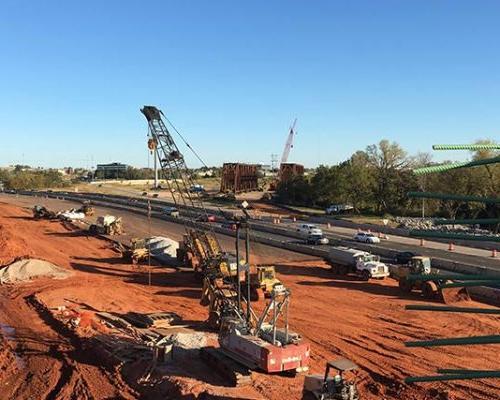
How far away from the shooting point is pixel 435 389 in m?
21.6

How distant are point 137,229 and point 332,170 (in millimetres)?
46770

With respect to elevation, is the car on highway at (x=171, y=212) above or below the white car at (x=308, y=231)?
above

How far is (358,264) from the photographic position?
44375 mm

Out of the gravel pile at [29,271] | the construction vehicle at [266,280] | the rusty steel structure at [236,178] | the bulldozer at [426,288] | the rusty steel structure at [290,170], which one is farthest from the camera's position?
the rusty steel structure at [236,178]

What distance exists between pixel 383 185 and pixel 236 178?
2098 inches

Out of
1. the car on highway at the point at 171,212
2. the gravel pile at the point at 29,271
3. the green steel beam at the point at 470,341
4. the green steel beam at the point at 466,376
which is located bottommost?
the gravel pile at the point at 29,271

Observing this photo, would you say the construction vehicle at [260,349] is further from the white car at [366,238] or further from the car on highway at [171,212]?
the car on highway at [171,212]

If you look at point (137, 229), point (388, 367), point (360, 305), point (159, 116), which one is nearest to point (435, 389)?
point (388, 367)

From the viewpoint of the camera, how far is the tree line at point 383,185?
8206 centimetres

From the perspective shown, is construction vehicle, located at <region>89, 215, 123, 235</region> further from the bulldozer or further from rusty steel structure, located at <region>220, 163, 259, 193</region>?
rusty steel structure, located at <region>220, 163, 259, 193</region>

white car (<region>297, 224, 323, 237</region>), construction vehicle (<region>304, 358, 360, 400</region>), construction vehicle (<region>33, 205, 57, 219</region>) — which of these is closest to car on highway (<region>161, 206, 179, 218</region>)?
construction vehicle (<region>33, 205, 57, 219</region>)

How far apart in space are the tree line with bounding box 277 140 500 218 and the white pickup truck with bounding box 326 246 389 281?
35.6m

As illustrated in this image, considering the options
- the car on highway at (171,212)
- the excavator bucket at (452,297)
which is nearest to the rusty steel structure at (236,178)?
the car on highway at (171,212)

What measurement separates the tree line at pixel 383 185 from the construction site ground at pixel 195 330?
41065 millimetres
